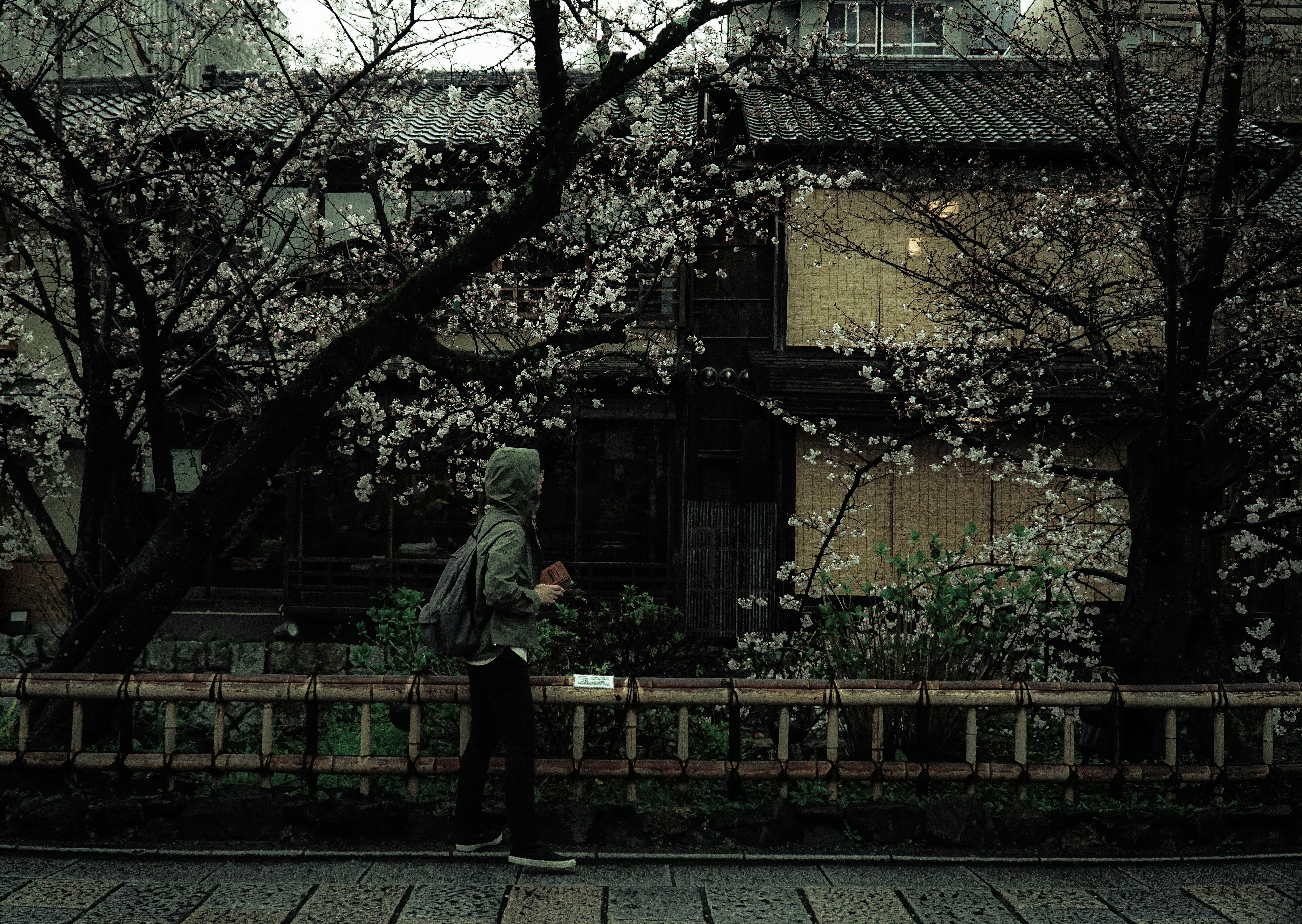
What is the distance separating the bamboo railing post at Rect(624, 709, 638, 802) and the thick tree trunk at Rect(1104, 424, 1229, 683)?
12.0ft

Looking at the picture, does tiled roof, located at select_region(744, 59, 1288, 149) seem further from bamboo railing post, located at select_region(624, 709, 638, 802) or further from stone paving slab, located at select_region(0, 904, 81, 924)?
stone paving slab, located at select_region(0, 904, 81, 924)

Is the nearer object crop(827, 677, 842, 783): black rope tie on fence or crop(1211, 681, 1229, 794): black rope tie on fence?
crop(827, 677, 842, 783): black rope tie on fence

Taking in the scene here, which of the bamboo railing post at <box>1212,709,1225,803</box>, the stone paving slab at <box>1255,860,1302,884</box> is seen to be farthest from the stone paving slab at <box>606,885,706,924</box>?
the bamboo railing post at <box>1212,709,1225,803</box>

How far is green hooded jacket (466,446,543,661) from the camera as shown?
4828 millimetres

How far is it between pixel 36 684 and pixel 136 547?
168cm

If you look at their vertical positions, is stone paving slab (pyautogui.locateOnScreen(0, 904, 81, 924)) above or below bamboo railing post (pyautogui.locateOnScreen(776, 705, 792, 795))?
below

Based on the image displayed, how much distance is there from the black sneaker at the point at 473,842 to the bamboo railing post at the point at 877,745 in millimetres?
2289

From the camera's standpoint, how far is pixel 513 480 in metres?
5.09

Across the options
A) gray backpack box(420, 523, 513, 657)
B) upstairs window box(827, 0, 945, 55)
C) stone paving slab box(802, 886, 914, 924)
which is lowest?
stone paving slab box(802, 886, 914, 924)

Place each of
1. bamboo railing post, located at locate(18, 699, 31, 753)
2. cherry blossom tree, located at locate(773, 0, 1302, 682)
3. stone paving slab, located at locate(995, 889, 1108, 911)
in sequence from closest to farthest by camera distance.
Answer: stone paving slab, located at locate(995, 889, 1108, 911)
bamboo railing post, located at locate(18, 699, 31, 753)
cherry blossom tree, located at locate(773, 0, 1302, 682)

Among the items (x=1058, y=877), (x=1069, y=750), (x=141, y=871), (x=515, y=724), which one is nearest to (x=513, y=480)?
(x=515, y=724)

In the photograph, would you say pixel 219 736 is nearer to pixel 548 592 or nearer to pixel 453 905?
pixel 453 905

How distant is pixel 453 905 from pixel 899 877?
2359mm

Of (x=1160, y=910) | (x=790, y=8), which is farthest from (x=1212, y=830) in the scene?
(x=790, y=8)
